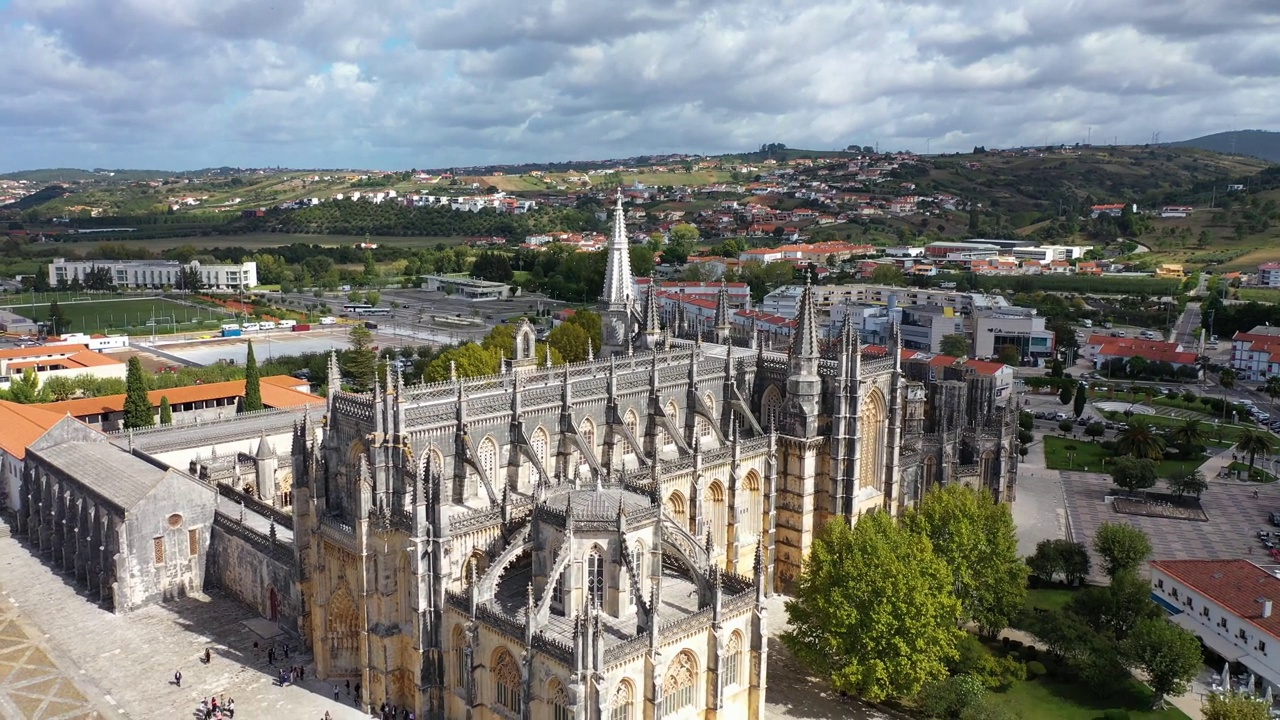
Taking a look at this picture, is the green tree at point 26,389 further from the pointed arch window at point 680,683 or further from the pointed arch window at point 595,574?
the pointed arch window at point 680,683

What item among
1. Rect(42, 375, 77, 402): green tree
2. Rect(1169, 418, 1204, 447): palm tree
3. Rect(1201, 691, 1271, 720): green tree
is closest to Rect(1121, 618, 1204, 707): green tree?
Rect(1201, 691, 1271, 720): green tree

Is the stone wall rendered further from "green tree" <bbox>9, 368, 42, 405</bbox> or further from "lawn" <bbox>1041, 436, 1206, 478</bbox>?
"lawn" <bbox>1041, 436, 1206, 478</bbox>

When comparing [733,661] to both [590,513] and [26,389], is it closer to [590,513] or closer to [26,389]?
[590,513]

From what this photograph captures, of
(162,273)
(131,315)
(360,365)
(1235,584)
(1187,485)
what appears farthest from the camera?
(162,273)

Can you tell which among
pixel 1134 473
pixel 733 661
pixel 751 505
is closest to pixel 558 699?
pixel 733 661

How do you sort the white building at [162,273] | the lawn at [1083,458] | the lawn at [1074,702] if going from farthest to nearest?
the white building at [162,273] → the lawn at [1083,458] → the lawn at [1074,702]

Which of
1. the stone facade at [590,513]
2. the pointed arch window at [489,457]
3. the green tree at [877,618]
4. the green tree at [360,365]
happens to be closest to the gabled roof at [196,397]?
the green tree at [360,365]
